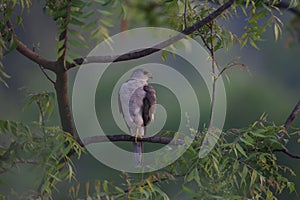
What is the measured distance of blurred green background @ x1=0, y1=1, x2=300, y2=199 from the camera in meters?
4.18

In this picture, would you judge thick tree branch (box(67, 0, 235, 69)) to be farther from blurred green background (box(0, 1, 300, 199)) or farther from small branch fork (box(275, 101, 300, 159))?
blurred green background (box(0, 1, 300, 199))

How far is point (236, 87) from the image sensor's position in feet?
14.6

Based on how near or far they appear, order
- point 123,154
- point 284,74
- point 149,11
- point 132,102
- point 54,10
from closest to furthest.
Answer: point 149,11 → point 54,10 → point 123,154 → point 132,102 → point 284,74

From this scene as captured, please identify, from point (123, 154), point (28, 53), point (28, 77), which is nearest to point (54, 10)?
point (28, 53)

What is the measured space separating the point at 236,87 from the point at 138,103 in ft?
6.70

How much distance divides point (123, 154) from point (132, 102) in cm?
27

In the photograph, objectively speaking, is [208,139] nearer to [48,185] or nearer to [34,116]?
[48,185]

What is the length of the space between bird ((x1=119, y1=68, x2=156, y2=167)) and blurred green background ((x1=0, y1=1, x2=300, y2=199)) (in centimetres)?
85

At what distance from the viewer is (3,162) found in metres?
1.65

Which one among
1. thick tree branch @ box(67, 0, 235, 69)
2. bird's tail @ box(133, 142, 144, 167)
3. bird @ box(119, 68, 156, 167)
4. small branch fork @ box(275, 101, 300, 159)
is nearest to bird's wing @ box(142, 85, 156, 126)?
bird @ box(119, 68, 156, 167)

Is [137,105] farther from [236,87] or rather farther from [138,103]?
[236,87]

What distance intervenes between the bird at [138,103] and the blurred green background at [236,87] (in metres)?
0.85

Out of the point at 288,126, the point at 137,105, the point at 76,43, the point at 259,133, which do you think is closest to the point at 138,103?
the point at 137,105

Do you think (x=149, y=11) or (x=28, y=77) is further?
(x=28, y=77)
